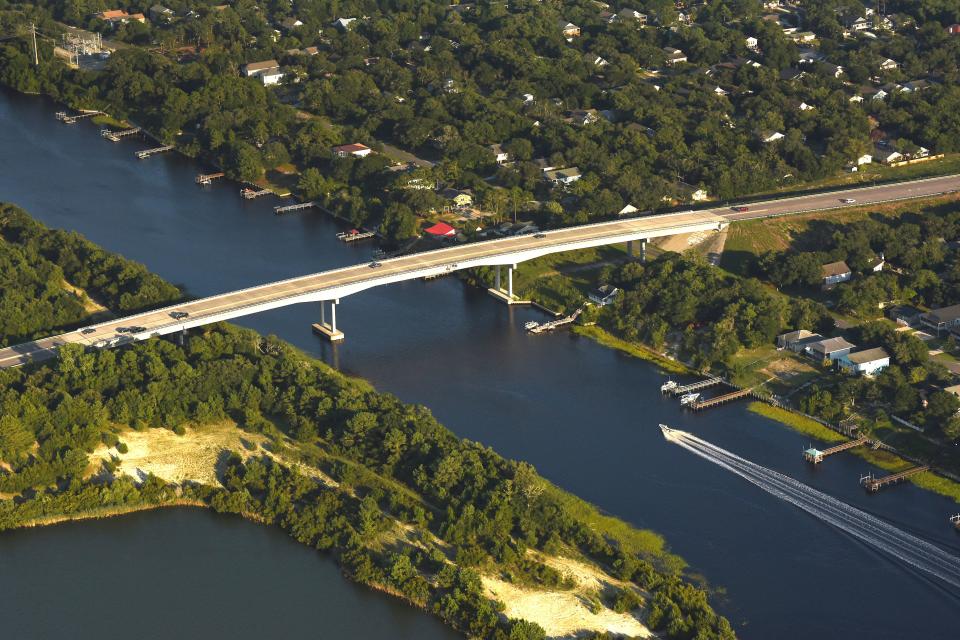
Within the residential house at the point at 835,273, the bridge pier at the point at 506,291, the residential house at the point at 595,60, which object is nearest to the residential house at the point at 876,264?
the residential house at the point at 835,273

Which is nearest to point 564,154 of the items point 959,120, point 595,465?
point 959,120

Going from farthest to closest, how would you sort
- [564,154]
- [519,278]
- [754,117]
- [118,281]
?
[754,117] → [564,154] → [519,278] → [118,281]

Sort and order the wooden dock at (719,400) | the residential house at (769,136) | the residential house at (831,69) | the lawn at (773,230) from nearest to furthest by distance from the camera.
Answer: the wooden dock at (719,400) → the lawn at (773,230) → the residential house at (769,136) → the residential house at (831,69)

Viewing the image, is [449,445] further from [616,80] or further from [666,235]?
[616,80]

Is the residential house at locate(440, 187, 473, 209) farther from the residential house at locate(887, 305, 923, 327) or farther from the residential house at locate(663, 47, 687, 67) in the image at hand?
the residential house at locate(663, 47, 687, 67)

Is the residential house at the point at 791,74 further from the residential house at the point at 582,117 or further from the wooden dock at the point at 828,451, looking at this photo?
the wooden dock at the point at 828,451

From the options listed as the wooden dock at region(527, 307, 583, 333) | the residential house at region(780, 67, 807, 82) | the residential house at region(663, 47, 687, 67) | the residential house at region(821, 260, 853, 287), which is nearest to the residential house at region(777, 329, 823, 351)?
the residential house at region(821, 260, 853, 287)

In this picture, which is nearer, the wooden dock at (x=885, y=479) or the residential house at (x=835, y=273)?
the wooden dock at (x=885, y=479)

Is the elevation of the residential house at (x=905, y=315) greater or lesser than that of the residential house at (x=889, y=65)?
lesser
